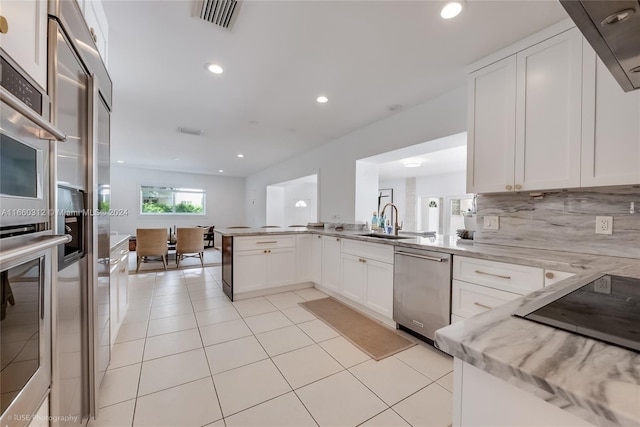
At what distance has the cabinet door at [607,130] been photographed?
1.48 metres

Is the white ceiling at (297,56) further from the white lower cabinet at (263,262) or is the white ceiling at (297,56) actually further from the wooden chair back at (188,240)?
the wooden chair back at (188,240)

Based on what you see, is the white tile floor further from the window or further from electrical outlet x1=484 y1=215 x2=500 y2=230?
the window

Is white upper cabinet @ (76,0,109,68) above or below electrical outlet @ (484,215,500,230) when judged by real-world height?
above

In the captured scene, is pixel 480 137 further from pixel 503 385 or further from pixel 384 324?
pixel 503 385

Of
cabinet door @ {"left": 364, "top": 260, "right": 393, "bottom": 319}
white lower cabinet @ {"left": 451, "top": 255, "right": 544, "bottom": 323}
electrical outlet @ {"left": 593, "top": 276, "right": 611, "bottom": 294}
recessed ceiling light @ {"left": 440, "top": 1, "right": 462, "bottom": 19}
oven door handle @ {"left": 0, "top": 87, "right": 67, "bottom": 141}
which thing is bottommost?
cabinet door @ {"left": 364, "top": 260, "right": 393, "bottom": 319}

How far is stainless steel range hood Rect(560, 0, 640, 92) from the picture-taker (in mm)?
672

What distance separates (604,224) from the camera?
170 centimetres

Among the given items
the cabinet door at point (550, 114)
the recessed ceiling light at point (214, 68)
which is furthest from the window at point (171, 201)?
the cabinet door at point (550, 114)

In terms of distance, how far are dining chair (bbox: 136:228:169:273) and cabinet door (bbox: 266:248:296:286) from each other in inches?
107

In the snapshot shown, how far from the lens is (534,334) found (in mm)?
569

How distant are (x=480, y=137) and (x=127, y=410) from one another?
311 cm

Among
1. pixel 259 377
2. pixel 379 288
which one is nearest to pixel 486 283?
pixel 379 288

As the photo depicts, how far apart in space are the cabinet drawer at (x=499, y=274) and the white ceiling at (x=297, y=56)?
1.66 m

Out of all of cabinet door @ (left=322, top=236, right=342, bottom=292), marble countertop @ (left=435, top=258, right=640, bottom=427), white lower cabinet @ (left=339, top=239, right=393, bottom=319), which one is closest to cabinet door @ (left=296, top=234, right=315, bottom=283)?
cabinet door @ (left=322, top=236, right=342, bottom=292)
